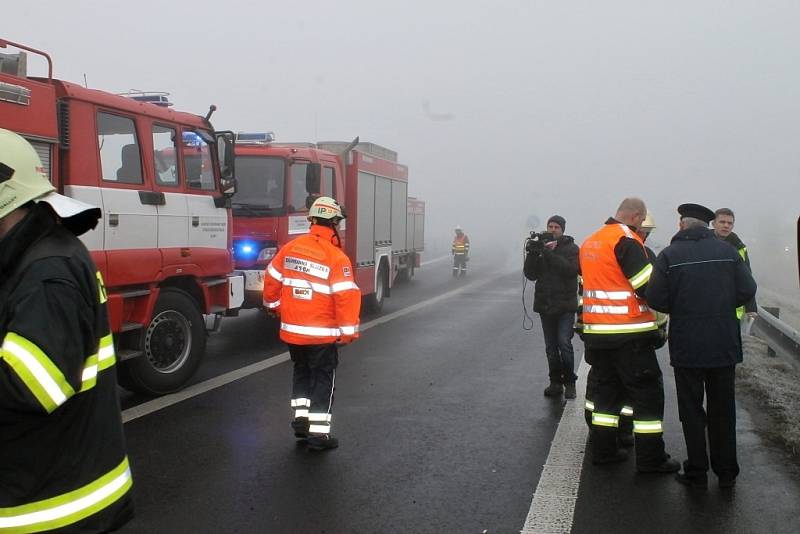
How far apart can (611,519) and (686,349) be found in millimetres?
1214

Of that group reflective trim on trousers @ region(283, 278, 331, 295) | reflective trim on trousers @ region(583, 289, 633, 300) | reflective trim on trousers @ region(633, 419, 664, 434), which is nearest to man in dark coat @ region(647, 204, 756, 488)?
reflective trim on trousers @ region(633, 419, 664, 434)

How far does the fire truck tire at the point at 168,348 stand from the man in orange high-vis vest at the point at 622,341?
3.88 m

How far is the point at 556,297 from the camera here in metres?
6.77

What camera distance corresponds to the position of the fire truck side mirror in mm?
7605

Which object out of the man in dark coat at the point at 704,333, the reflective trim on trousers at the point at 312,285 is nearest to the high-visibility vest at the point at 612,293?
the man in dark coat at the point at 704,333

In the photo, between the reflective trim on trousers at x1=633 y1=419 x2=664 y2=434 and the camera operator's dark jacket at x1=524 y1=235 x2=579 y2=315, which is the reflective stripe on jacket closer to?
the camera operator's dark jacket at x1=524 y1=235 x2=579 y2=315

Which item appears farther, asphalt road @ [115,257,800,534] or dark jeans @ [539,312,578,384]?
dark jeans @ [539,312,578,384]

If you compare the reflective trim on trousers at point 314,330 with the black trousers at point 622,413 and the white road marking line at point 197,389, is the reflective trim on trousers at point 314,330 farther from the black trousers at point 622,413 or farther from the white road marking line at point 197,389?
the black trousers at point 622,413

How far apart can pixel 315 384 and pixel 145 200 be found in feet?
8.32

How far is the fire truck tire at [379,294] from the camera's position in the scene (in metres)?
13.3

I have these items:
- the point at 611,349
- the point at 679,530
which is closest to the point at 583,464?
the point at 611,349

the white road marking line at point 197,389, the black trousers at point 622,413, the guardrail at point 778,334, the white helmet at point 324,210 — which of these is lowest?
the white road marking line at point 197,389

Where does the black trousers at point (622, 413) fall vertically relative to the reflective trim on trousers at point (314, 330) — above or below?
below

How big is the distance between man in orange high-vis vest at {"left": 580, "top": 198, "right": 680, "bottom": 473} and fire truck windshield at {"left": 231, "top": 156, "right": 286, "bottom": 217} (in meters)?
5.88
